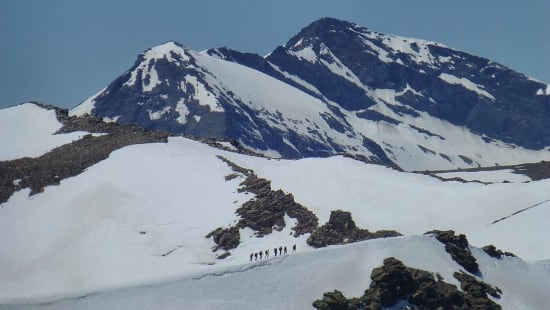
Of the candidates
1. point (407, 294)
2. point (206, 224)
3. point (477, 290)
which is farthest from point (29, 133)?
point (477, 290)

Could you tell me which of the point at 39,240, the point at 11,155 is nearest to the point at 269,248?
the point at 39,240

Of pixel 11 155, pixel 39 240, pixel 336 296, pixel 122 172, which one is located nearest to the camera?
pixel 336 296

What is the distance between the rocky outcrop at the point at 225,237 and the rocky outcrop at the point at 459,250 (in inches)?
654

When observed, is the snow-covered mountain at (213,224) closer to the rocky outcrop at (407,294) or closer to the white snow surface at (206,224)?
the white snow surface at (206,224)

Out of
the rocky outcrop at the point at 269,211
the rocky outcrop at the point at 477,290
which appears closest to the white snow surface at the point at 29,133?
the rocky outcrop at the point at 269,211

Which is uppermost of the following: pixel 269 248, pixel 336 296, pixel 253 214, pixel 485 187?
pixel 485 187

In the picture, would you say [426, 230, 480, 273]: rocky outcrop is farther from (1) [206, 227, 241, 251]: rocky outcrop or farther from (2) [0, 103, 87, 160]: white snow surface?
(2) [0, 103, 87, 160]: white snow surface

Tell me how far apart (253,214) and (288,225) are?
3308mm

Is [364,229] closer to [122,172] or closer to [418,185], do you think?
[418,185]

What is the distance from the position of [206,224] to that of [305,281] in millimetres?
19438

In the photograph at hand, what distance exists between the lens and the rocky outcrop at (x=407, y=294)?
1863 inches

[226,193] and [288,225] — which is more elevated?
[226,193]

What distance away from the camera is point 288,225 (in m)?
66.1

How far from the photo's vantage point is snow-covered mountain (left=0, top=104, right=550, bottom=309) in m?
48.6
